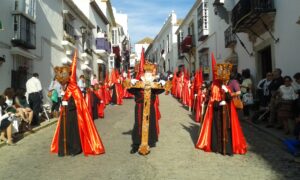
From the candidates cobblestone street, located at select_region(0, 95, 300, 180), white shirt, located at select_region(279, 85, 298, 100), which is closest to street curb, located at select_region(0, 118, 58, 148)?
cobblestone street, located at select_region(0, 95, 300, 180)

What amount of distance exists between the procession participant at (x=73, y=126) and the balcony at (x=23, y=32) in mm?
5303

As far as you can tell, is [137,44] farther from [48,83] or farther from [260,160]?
[260,160]

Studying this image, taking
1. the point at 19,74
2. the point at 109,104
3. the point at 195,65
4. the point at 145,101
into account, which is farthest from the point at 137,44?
the point at 145,101

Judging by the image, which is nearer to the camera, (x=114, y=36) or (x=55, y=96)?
Result: (x=55, y=96)

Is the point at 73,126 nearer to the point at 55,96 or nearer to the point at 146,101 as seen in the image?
the point at 146,101

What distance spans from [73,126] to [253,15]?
8.60 metres

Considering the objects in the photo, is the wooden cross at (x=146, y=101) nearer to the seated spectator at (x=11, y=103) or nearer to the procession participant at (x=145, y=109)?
the procession participant at (x=145, y=109)

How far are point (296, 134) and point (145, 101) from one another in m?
3.43

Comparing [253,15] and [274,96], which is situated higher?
[253,15]

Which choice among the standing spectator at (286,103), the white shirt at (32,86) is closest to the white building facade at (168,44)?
the white shirt at (32,86)

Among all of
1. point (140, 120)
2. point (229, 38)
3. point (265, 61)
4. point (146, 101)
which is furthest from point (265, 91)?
point (229, 38)

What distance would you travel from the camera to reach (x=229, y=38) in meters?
19.1

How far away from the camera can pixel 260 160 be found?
7094 mm

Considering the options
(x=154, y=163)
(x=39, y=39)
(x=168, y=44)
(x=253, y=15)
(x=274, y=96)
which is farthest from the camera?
(x=168, y=44)
